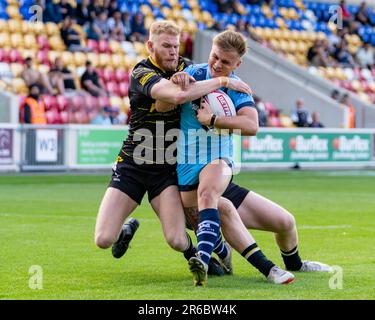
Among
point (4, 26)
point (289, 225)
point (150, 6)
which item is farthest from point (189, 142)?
point (150, 6)

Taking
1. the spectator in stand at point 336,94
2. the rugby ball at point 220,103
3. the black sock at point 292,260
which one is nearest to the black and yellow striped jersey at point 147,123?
the rugby ball at point 220,103

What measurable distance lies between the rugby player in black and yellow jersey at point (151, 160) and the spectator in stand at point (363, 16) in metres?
31.9

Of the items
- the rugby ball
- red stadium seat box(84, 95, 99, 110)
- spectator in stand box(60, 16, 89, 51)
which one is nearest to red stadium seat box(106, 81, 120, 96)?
spectator in stand box(60, 16, 89, 51)

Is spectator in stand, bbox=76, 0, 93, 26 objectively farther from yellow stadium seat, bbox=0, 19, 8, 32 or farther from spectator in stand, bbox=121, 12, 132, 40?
yellow stadium seat, bbox=0, 19, 8, 32

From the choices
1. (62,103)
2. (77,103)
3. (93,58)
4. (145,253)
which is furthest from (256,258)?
(93,58)

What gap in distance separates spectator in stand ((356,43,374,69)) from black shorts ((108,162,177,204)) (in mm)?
30127

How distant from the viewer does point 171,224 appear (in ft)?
28.1

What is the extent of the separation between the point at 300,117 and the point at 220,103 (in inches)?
880

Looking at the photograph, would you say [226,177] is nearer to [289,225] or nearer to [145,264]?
[289,225]

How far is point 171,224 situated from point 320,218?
237 inches

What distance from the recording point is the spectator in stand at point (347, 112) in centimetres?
3206

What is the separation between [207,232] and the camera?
8.00 m

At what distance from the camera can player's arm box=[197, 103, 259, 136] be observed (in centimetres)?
802

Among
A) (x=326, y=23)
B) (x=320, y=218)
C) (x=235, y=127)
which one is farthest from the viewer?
(x=326, y=23)
